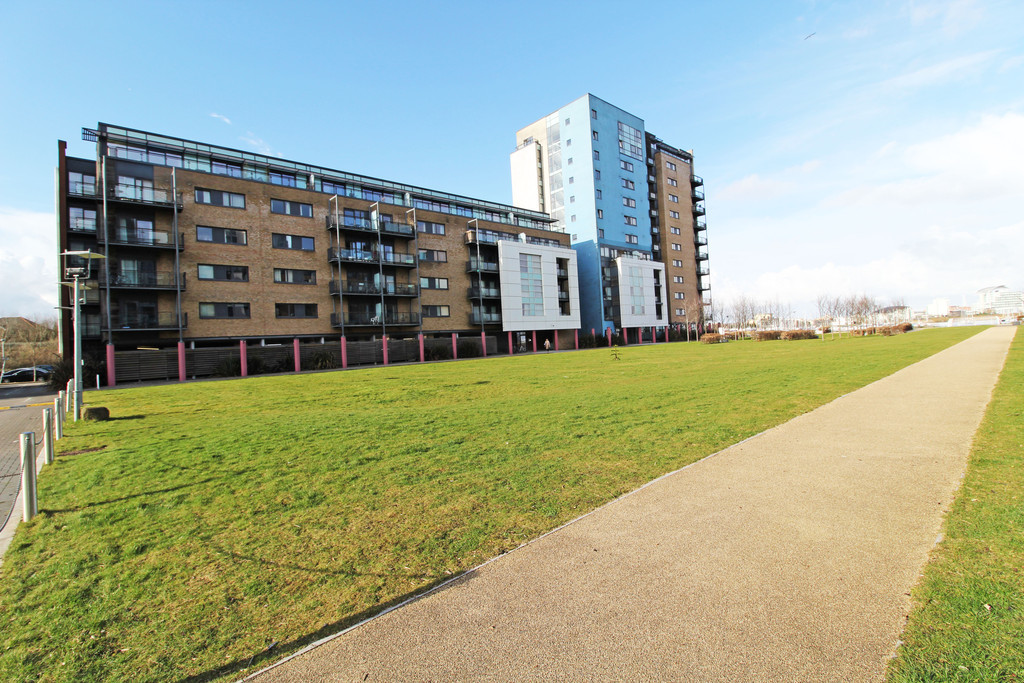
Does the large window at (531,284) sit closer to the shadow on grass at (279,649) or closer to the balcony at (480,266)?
the balcony at (480,266)

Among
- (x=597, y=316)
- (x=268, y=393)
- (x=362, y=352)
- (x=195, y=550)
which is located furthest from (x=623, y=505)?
(x=597, y=316)

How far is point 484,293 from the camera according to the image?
53406 millimetres

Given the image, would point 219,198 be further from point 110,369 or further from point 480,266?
point 480,266

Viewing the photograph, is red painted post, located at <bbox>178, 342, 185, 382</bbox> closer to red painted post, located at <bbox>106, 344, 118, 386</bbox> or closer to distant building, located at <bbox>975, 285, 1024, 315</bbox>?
red painted post, located at <bbox>106, 344, 118, 386</bbox>

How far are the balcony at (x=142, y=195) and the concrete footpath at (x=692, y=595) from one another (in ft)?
131

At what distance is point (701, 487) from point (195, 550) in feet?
17.1

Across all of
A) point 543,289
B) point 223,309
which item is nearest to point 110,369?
point 223,309

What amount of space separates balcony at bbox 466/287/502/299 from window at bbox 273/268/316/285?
16.9 meters

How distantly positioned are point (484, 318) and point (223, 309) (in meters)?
25.0

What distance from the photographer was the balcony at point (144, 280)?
31938 mm

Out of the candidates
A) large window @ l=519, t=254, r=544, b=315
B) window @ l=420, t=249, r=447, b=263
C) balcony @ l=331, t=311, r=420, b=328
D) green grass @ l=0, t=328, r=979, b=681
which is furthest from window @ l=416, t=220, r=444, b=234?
green grass @ l=0, t=328, r=979, b=681

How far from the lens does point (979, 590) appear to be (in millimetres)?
3104

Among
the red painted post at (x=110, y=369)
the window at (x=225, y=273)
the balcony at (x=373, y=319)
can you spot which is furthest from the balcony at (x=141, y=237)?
the balcony at (x=373, y=319)

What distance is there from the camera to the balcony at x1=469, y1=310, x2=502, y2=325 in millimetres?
52219
